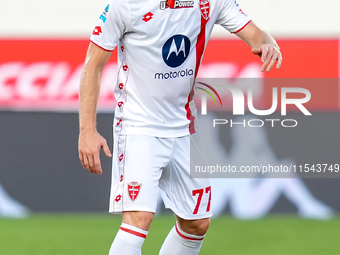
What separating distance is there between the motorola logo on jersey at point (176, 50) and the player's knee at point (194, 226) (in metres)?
0.79

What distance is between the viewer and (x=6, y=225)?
4.90 m

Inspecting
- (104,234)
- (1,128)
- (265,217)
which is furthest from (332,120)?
(1,128)

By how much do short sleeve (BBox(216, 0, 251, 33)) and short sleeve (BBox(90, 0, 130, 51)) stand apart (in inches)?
23.7

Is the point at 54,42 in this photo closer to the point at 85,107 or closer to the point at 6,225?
the point at 6,225

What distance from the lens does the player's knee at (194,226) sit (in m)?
3.02

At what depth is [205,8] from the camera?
2.90 m

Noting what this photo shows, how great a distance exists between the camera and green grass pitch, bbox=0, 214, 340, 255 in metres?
4.19

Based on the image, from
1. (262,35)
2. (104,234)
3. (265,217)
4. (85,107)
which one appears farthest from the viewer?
(265,217)

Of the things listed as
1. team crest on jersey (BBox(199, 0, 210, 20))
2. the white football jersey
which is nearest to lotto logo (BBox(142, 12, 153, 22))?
the white football jersey

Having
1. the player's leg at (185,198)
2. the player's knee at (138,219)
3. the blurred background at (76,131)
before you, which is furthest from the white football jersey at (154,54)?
the blurred background at (76,131)

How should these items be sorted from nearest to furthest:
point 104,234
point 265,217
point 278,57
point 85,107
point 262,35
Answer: point 85,107 < point 278,57 < point 262,35 < point 104,234 < point 265,217

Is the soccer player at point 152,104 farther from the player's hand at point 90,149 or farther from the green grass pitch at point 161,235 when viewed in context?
the green grass pitch at point 161,235

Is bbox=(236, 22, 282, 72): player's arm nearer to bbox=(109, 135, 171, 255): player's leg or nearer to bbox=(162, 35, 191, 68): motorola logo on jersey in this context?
bbox=(162, 35, 191, 68): motorola logo on jersey

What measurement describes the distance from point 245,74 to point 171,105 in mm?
2443
